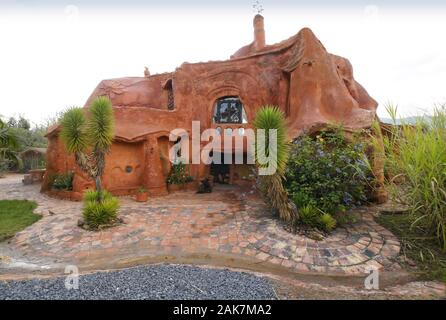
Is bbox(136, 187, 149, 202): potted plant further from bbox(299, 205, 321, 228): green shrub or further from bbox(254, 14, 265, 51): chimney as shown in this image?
bbox(254, 14, 265, 51): chimney

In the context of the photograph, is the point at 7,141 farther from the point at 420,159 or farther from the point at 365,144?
the point at 420,159

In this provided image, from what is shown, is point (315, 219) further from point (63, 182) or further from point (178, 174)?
point (63, 182)

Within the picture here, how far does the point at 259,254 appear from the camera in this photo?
483 centimetres

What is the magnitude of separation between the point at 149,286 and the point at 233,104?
10049 millimetres

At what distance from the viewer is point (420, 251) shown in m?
4.48

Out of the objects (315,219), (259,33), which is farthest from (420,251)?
(259,33)

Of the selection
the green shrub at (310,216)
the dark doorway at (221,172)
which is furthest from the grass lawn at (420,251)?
the dark doorway at (221,172)

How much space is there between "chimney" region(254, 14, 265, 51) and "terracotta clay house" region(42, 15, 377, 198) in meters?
0.06

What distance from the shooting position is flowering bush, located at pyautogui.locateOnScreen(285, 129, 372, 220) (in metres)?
5.52

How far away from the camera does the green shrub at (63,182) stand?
934cm

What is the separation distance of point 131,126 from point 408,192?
992 cm

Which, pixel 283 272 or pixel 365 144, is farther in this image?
pixel 365 144

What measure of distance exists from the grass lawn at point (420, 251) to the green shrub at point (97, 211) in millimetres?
7215

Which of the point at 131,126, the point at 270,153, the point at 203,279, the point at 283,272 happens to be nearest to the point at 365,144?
the point at 270,153
